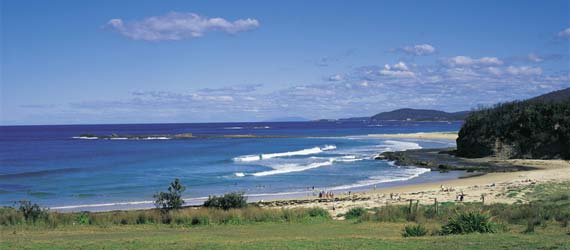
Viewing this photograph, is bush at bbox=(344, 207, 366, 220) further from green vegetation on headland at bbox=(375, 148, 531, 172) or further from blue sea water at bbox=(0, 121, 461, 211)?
green vegetation on headland at bbox=(375, 148, 531, 172)

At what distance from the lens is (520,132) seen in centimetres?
6525

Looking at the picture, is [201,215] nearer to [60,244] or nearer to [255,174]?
[60,244]

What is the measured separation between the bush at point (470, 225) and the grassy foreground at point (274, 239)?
0.96m

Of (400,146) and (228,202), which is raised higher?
(400,146)

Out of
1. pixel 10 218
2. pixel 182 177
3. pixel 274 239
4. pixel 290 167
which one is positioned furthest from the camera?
pixel 290 167

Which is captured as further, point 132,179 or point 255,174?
point 255,174

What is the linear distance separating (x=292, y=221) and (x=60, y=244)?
1004cm

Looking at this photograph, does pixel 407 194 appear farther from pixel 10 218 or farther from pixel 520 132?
pixel 520 132

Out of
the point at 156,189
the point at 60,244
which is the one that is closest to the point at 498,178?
the point at 156,189

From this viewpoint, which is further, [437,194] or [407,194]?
[407,194]

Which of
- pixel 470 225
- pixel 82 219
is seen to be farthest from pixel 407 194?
pixel 82 219

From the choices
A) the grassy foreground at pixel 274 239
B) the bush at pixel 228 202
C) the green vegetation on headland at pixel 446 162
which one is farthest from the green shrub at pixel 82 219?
the green vegetation on headland at pixel 446 162

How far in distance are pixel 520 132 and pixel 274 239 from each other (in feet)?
184

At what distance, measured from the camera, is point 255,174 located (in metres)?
52.9
